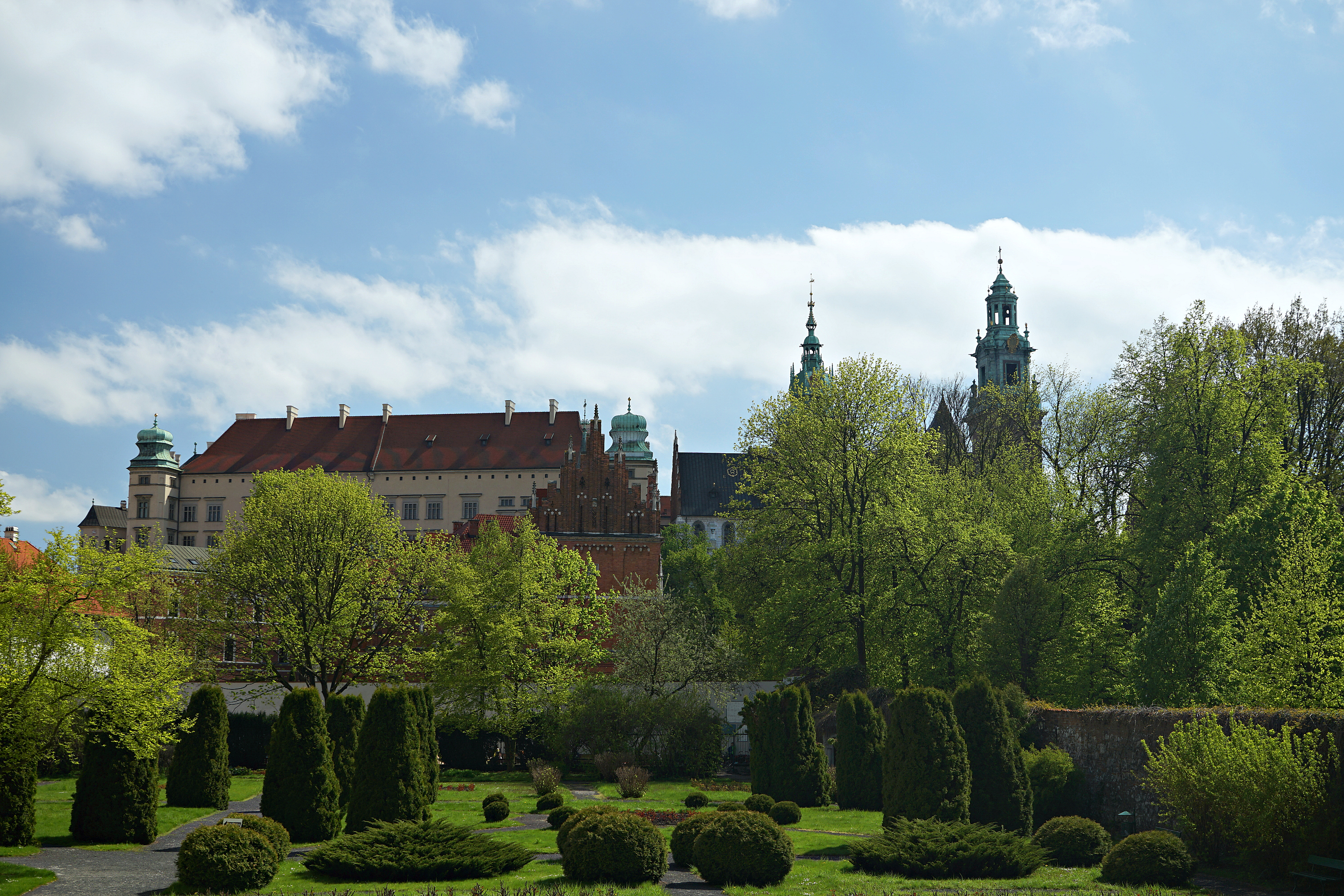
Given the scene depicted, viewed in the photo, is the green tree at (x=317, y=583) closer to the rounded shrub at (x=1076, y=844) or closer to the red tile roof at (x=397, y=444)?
the rounded shrub at (x=1076, y=844)

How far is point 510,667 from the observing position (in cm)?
3978

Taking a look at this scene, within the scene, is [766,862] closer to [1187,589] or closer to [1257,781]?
[1257,781]

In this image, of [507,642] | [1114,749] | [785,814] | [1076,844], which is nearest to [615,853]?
[1076,844]

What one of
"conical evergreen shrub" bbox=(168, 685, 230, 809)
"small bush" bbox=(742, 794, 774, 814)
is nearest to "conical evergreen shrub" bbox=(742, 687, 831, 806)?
"small bush" bbox=(742, 794, 774, 814)

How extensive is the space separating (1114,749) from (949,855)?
7.51 meters

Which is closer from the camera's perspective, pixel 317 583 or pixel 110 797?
pixel 110 797

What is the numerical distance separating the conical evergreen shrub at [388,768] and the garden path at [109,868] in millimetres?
3989

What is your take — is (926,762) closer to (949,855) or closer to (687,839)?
(949,855)

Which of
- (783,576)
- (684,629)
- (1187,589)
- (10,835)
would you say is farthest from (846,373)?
(10,835)

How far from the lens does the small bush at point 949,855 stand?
18.6 meters

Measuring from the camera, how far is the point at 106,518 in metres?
112

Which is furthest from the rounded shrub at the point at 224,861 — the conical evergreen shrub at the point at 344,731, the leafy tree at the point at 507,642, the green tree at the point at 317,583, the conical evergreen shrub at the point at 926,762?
the green tree at the point at 317,583

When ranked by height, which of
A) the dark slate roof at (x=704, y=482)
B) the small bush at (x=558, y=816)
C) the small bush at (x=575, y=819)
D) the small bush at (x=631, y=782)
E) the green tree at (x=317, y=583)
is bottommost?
the small bush at (x=631, y=782)

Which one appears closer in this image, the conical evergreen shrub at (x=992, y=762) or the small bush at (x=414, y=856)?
the small bush at (x=414, y=856)
